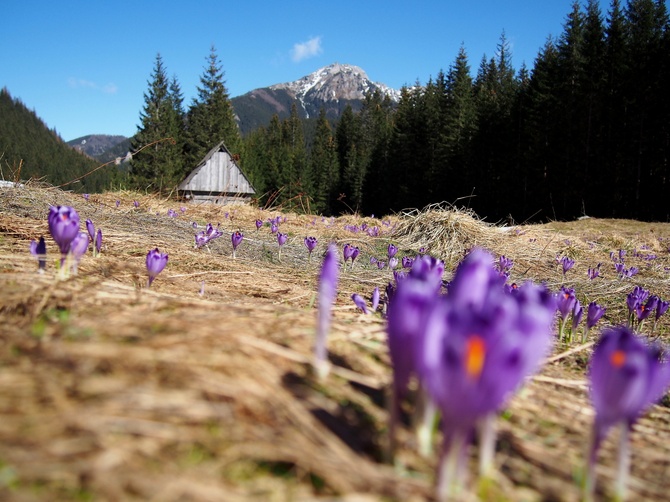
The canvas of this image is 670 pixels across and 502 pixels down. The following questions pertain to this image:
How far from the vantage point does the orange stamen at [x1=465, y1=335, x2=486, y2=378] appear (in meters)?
0.71

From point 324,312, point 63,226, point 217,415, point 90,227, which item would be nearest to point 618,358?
point 324,312

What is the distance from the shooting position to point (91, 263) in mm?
2773

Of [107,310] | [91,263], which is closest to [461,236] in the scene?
[91,263]

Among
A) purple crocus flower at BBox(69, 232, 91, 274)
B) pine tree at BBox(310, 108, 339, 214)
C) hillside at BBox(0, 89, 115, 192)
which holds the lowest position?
purple crocus flower at BBox(69, 232, 91, 274)

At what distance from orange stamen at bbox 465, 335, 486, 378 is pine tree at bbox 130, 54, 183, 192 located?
1732 inches

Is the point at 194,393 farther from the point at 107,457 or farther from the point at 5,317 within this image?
the point at 5,317

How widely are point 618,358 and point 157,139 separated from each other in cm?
5061

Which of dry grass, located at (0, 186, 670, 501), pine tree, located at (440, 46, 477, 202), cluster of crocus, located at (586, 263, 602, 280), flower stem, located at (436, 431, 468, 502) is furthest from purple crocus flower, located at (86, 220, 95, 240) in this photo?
pine tree, located at (440, 46, 477, 202)

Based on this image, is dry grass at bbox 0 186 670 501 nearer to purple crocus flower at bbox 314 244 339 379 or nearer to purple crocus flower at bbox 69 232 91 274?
purple crocus flower at bbox 314 244 339 379

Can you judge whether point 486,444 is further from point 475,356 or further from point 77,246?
→ point 77,246

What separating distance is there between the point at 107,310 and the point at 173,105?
55426mm

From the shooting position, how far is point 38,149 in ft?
333

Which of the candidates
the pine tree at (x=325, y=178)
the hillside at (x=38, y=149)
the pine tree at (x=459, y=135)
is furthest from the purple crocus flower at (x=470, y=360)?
the hillside at (x=38, y=149)

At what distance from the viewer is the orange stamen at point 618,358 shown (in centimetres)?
90
